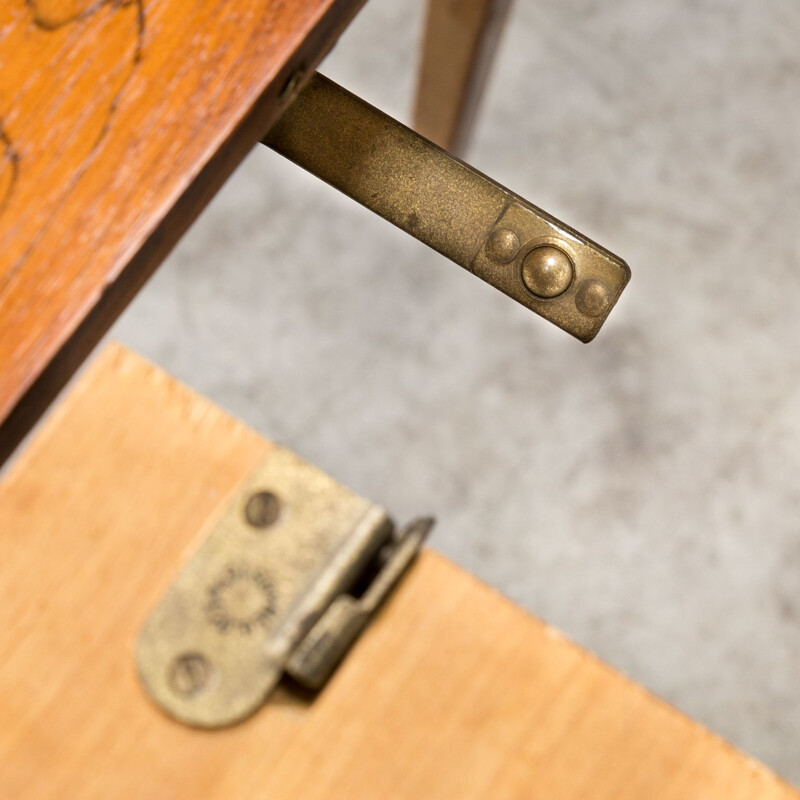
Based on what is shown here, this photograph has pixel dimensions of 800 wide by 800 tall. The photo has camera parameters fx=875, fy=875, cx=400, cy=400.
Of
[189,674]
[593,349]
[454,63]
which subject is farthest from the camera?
[593,349]

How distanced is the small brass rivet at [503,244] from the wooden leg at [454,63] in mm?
606

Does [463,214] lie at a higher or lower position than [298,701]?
higher

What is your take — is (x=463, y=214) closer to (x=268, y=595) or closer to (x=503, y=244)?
(x=503, y=244)

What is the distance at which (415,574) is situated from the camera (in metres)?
0.62

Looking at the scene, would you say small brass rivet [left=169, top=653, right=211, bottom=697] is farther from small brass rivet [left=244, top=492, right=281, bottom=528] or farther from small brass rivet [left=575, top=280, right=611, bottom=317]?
small brass rivet [left=575, top=280, right=611, bottom=317]

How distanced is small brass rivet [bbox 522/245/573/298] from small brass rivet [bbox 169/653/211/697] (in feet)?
1.15

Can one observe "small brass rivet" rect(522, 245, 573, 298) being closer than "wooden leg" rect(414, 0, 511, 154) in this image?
Yes

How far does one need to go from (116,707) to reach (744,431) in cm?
110

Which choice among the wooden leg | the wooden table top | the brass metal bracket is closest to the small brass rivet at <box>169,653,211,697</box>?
the brass metal bracket

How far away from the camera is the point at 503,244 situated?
1.28 ft

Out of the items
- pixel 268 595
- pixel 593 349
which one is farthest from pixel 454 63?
pixel 268 595

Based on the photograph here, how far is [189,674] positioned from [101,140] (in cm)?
39

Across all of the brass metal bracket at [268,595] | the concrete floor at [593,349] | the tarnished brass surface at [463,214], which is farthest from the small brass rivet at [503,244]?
the concrete floor at [593,349]

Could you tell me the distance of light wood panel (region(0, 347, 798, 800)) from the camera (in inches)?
22.6
